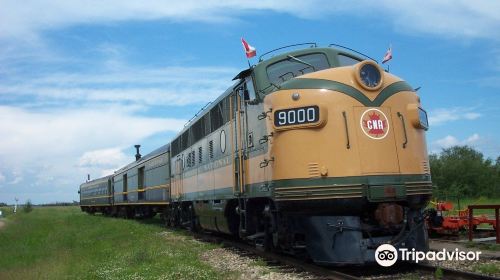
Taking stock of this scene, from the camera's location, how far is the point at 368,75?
870 centimetres

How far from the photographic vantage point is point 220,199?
12797mm

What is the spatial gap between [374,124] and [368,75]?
2.82ft

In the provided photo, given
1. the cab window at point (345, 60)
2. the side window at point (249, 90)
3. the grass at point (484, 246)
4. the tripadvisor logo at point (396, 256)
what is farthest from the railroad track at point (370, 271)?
the cab window at point (345, 60)

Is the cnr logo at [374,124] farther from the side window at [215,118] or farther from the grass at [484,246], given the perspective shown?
the side window at [215,118]

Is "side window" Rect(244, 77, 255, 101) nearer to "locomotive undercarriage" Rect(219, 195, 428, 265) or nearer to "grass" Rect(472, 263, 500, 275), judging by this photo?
"locomotive undercarriage" Rect(219, 195, 428, 265)

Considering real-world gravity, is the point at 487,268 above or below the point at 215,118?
below

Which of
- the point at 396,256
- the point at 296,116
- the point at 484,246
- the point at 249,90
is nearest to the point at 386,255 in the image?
the point at 396,256

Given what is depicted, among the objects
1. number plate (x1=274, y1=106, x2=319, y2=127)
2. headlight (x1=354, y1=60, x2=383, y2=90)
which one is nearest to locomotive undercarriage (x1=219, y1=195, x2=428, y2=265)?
number plate (x1=274, y1=106, x2=319, y2=127)

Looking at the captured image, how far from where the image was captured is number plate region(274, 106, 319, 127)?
8.42 m

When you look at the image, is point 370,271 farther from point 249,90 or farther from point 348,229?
point 249,90

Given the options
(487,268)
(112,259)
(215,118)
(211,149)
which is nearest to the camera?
(487,268)

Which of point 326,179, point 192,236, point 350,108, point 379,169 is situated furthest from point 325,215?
point 192,236

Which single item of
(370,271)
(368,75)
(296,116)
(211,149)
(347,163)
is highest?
(368,75)

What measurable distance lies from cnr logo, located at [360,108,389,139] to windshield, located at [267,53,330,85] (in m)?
1.61
